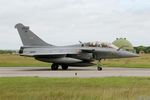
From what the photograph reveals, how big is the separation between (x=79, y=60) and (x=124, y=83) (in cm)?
1742

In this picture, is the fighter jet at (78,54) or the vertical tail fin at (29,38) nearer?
the fighter jet at (78,54)

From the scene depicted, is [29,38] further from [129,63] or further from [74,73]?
[129,63]

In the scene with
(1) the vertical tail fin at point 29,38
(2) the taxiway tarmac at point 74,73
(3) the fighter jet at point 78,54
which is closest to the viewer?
(2) the taxiway tarmac at point 74,73

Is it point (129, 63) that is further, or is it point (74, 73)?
point (129, 63)

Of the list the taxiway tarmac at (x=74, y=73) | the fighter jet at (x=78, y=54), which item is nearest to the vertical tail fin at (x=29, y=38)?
A: the fighter jet at (x=78, y=54)

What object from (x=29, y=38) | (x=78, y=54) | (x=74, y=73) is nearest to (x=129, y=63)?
(x=78, y=54)

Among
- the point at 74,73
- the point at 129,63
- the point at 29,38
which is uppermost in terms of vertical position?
the point at 29,38

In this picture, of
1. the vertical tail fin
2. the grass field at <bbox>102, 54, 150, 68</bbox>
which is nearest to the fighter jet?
the vertical tail fin

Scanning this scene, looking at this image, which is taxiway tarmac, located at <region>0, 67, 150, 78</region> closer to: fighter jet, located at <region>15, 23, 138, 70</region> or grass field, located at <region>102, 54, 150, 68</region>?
fighter jet, located at <region>15, 23, 138, 70</region>

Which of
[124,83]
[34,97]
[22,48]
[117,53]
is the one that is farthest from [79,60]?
[34,97]

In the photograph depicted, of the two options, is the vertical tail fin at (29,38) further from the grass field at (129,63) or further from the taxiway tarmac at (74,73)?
the grass field at (129,63)

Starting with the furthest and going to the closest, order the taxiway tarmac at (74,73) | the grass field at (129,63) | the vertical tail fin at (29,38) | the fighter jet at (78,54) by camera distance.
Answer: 1. the grass field at (129,63)
2. the vertical tail fin at (29,38)
3. the fighter jet at (78,54)
4. the taxiway tarmac at (74,73)

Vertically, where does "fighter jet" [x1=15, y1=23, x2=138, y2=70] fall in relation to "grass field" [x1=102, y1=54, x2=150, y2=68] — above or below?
above

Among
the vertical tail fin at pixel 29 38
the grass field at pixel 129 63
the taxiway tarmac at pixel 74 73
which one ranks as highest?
the vertical tail fin at pixel 29 38
